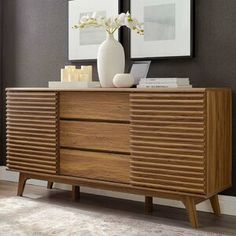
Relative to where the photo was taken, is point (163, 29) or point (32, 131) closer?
point (163, 29)

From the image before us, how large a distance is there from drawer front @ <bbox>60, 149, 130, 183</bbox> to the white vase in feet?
1.67

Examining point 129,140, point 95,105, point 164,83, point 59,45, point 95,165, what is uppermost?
point 59,45

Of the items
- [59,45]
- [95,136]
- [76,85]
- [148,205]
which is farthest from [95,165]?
[59,45]

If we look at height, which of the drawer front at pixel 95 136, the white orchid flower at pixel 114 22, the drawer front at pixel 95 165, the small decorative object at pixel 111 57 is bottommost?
the drawer front at pixel 95 165

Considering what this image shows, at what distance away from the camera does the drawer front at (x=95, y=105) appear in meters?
3.04

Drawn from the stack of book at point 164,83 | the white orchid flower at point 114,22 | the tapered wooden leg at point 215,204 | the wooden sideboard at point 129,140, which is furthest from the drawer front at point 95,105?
the tapered wooden leg at point 215,204

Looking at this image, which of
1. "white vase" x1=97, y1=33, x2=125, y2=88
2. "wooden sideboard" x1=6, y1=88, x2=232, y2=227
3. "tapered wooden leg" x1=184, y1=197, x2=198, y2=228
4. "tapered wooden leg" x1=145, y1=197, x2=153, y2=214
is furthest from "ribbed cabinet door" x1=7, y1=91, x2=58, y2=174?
"tapered wooden leg" x1=184, y1=197, x2=198, y2=228

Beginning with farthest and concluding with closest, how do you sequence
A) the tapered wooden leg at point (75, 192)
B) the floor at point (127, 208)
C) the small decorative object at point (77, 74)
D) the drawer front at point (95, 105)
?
the tapered wooden leg at point (75, 192), the small decorative object at point (77, 74), the drawer front at point (95, 105), the floor at point (127, 208)

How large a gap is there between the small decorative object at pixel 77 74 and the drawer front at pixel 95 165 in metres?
0.54

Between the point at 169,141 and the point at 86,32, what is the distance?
1406 mm

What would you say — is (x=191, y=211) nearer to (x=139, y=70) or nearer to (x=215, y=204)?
(x=215, y=204)

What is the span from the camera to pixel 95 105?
315 centimetres

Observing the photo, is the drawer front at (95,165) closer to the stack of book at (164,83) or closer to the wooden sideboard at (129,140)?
the wooden sideboard at (129,140)

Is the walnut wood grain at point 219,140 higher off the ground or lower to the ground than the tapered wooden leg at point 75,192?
higher
